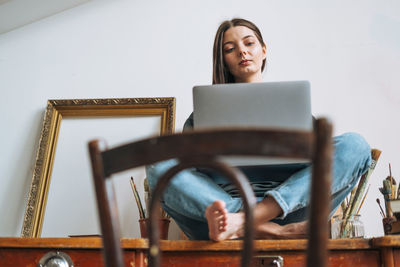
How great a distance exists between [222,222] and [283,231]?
0.63 feet

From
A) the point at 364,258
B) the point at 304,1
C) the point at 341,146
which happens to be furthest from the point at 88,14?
the point at 364,258

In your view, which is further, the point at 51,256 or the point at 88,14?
the point at 88,14

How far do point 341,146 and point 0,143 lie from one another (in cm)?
132

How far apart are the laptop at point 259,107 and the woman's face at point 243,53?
0.46 m

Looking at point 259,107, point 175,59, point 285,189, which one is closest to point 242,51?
point 175,59

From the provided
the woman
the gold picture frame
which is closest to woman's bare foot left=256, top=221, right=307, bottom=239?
the woman

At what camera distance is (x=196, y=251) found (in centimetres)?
107

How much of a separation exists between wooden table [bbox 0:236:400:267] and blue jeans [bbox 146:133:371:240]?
0.08 m

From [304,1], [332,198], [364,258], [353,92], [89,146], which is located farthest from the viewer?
[304,1]

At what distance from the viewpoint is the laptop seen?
3.51 feet

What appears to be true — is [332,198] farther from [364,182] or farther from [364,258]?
[364,182]

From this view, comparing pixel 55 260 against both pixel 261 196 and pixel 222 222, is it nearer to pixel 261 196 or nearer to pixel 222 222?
pixel 222 222

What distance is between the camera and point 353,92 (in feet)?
5.72

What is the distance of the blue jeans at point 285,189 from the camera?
3.54 feet
